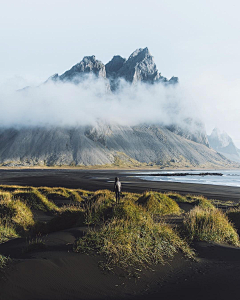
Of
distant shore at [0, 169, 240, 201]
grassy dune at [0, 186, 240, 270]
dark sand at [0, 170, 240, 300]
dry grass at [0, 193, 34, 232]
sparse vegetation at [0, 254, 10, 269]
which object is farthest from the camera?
distant shore at [0, 169, 240, 201]

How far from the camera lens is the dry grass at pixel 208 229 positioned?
12.2m

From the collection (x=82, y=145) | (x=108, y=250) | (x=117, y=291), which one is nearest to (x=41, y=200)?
(x=108, y=250)

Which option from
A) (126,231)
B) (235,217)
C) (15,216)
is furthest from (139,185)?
(126,231)

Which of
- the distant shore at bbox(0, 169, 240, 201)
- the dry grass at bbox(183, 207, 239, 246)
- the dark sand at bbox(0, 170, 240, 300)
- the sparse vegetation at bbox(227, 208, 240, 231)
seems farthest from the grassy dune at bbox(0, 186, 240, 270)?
the distant shore at bbox(0, 169, 240, 201)

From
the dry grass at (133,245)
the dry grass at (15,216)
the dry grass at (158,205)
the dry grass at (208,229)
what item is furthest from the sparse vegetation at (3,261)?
the dry grass at (158,205)

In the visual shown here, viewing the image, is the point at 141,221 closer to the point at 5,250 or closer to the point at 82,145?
the point at 5,250

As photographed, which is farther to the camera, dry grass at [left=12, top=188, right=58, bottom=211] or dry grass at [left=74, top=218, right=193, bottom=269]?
dry grass at [left=12, top=188, right=58, bottom=211]

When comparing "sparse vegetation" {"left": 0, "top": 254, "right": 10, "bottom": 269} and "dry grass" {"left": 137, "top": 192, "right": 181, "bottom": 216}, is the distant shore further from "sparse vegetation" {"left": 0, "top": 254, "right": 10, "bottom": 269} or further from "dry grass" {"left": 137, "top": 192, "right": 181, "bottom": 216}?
"sparse vegetation" {"left": 0, "top": 254, "right": 10, "bottom": 269}

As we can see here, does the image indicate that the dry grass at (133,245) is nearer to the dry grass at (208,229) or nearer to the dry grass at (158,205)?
the dry grass at (208,229)

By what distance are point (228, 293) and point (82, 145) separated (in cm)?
17913

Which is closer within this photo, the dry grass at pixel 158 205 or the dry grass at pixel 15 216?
the dry grass at pixel 15 216

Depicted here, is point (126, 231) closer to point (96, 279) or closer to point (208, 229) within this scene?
point (96, 279)

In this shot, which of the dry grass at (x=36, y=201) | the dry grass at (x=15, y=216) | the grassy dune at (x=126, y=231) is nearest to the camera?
the grassy dune at (x=126, y=231)

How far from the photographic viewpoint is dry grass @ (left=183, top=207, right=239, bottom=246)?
12183 millimetres
